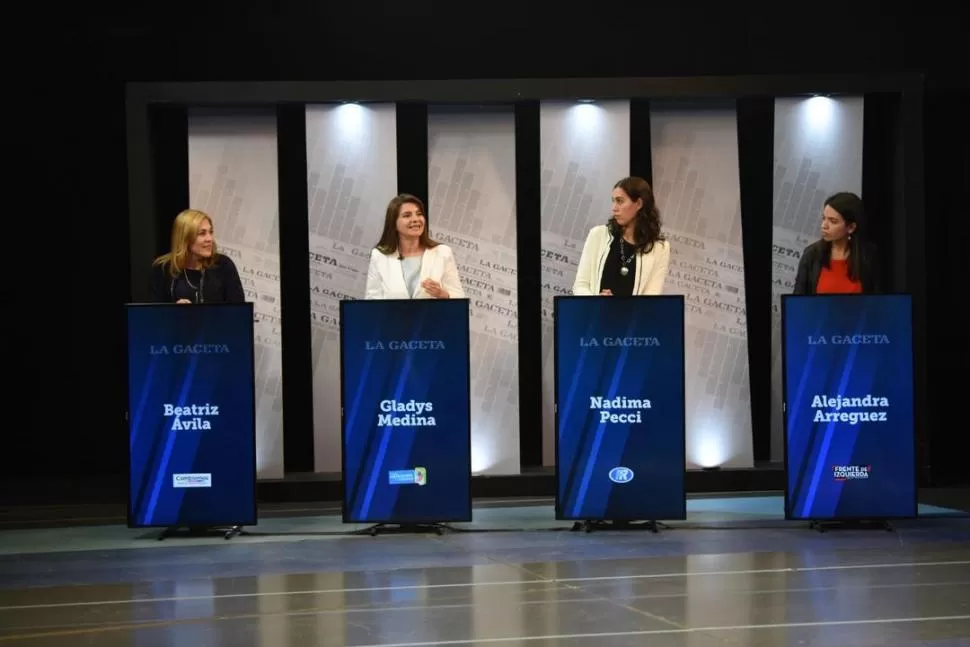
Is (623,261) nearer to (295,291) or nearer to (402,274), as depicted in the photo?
(402,274)

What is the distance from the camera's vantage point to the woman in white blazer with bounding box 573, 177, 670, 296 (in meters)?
7.30

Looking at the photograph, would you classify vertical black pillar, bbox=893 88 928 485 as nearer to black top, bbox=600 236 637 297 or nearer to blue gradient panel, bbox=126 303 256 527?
black top, bbox=600 236 637 297

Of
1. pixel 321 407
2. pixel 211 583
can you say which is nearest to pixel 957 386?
pixel 321 407

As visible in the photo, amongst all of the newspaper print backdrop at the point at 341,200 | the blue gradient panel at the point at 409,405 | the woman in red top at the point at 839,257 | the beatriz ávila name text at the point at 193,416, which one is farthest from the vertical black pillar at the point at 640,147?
the beatriz ávila name text at the point at 193,416

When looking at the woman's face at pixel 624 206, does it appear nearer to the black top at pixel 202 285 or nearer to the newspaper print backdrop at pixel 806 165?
the newspaper print backdrop at pixel 806 165

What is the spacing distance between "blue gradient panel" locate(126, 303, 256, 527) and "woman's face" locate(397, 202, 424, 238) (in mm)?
1030

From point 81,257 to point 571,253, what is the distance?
130 inches

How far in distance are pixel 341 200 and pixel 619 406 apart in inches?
96.4

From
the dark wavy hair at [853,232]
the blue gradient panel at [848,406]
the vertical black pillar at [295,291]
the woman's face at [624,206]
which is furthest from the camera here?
the vertical black pillar at [295,291]

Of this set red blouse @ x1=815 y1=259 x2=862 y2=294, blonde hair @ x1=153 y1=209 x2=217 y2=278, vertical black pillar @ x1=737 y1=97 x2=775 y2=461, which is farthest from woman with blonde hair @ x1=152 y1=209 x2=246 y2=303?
vertical black pillar @ x1=737 y1=97 x2=775 y2=461

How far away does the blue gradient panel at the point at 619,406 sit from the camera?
269 inches

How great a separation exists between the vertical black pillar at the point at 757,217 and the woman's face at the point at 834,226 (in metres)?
1.20

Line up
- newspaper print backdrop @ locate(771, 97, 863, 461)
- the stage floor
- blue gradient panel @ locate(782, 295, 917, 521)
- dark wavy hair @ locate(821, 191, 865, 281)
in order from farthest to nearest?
1. newspaper print backdrop @ locate(771, 97, 863, 461)
2. dark wavy hair @ locate(821, 191, 865, 281)
3. blue gradient panel @ locate(782, 295, 917, 521)
4. the stage floor

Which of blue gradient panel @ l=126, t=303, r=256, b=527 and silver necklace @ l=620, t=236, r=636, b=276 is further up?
silver necklace @ l=620, t=236, r=636, b=276
